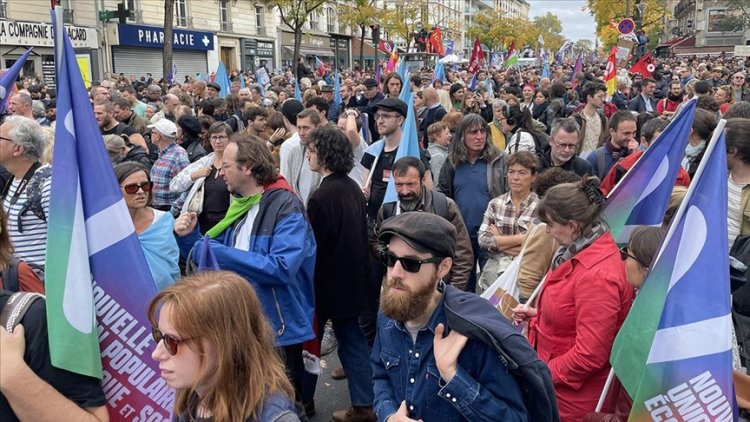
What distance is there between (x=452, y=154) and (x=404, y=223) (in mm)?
3266

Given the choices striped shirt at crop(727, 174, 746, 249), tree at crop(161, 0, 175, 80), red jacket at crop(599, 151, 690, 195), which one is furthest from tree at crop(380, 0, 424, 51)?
striped shirt at crop(727, 174, 746, 249)

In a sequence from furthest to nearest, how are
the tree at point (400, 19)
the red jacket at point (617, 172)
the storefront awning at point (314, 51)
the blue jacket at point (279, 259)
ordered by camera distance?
the storefront awning at point (314, 51), the tree at point (400, 19), the red jacket at point (617, 172), the blue jacket at point (279, 259)

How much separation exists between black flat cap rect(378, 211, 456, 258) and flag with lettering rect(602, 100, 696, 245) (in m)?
1.59

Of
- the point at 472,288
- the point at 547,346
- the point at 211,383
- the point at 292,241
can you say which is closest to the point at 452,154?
the point at 472,288

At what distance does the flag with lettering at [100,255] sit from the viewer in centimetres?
238

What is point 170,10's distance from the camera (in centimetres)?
2133

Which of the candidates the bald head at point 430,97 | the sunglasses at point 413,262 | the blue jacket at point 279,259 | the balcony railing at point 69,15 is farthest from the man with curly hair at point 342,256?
the balcony railing at point 69,15

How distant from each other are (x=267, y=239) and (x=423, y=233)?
4.97ft

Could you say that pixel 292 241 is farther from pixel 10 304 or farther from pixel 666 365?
pixel 666 365

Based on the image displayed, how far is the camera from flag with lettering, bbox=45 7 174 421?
2.38 metres

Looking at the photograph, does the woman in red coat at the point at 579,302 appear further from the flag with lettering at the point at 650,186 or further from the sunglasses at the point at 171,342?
the sunglasses at the point at 171,342

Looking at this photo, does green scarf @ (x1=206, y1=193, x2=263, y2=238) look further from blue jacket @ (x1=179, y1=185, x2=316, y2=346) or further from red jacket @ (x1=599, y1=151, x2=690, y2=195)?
red jacket @ (x1=599, y1=151, x2=690, y2=195)

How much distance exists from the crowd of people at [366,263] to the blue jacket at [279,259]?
0.4 inches

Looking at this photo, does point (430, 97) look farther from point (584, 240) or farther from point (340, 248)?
point (584, 240)
